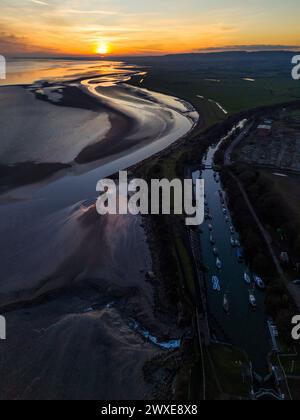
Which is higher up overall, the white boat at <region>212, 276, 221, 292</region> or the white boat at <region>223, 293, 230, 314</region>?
the white boat at <region>212, 276, 221, 292</region>

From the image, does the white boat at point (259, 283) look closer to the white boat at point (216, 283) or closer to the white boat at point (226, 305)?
the white boat at point (216, 283)

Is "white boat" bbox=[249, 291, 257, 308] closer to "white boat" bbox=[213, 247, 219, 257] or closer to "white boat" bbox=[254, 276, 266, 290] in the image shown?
"white boat" bbox=[254, 276, 266, 290]

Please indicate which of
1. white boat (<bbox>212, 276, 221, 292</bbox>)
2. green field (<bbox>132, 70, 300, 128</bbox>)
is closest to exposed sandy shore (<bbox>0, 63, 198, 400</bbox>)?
white boat (<bbox>212, 276, 221, 292</bbox>)

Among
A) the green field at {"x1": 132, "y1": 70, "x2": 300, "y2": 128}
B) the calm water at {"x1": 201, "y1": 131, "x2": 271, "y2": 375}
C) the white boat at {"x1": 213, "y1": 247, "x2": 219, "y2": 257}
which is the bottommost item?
the calm water at {"x1": 201, "y1": 131, "x2": 271, "y2": 375}

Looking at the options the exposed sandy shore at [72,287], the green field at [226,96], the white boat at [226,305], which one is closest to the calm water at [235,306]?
the white boat at [226,305]

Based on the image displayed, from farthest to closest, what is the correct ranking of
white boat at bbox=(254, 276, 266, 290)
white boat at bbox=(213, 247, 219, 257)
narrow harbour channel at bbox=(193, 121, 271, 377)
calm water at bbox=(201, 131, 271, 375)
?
white boat at bbox=(213, 247, 219, 257) → white boat at bbox=(254, 276, 266, 290) → narrow harbour channel at bbox=(193, 121, 271, 377) → calm water at bbox=(201, 131, 271, 375)

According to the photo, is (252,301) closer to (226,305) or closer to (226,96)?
Result: (226,305)

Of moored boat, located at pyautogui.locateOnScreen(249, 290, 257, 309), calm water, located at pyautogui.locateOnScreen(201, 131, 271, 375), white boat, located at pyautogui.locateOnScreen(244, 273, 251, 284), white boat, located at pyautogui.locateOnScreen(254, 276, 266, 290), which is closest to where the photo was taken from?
Result: calm water, located at pyautogui.locateOnScreen(201, 131, 271, 375)
